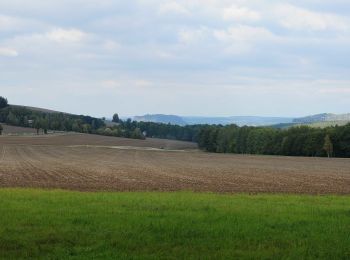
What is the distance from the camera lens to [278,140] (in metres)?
136

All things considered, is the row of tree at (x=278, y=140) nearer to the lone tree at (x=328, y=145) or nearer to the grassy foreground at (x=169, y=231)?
the lone tree at (x=328, y=145)

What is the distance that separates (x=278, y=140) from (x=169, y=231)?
4965 inches

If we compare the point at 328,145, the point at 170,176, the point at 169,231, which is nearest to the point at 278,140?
the point at 328,145

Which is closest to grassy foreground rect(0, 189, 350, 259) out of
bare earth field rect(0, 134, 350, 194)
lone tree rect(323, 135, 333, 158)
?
bare earth field rect(0, 134, 350, 194)

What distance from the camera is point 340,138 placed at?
120m

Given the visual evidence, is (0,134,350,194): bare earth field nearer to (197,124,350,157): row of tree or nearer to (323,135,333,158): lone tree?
(323,135,333,158): lone tree

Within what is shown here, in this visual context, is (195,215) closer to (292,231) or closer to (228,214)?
(228,214)

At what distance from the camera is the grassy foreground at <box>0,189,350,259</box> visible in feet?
34.9

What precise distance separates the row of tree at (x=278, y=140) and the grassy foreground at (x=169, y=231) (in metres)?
105

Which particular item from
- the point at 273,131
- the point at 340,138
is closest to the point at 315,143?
the point at 340,138

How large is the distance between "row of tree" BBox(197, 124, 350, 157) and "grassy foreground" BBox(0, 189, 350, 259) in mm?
105281

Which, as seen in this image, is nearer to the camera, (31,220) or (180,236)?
(180,236)

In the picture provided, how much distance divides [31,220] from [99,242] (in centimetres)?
366

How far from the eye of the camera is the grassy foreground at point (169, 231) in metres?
10.6
